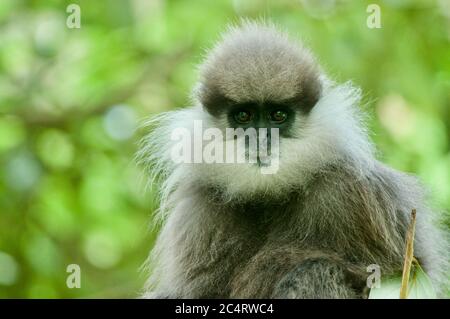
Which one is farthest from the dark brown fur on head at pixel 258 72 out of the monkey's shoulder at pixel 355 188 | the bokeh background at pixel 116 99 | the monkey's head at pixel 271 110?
the bokeh background at pixel 116 99

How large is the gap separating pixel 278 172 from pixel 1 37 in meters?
3.80

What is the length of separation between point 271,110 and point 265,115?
0.15ft

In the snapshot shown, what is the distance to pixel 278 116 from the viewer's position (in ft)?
14.9

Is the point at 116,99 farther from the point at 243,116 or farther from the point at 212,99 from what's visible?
the point at 243,116

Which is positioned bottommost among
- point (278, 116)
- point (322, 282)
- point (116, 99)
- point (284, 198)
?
point (322, 282)

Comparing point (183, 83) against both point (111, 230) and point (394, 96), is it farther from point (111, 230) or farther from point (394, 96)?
point (394, 96)

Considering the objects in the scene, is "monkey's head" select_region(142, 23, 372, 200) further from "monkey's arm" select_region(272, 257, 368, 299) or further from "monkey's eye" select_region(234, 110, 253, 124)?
"monkey's arm" select_region(272, 257, 368, 299)

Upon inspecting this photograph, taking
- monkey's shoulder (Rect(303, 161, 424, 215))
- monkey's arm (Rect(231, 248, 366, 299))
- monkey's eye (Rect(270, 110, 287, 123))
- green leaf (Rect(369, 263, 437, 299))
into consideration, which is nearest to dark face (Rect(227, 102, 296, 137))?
monkey's eye (Rect(270, 110, 287, 123))

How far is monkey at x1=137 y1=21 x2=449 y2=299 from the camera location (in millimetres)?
4297

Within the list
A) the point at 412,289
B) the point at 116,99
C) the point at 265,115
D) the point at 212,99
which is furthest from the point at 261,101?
the point at 116,99

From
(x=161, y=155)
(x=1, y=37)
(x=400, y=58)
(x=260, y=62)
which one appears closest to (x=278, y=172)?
(x=260, y=62)
